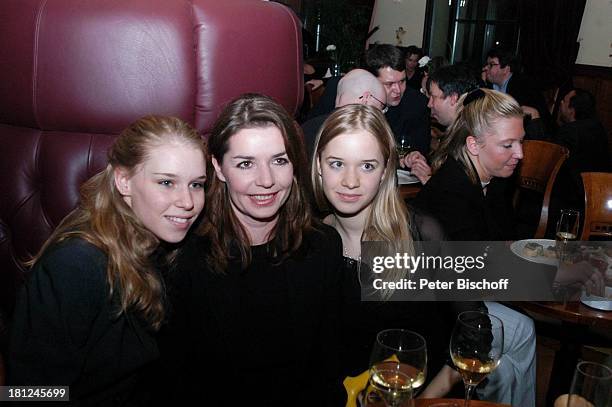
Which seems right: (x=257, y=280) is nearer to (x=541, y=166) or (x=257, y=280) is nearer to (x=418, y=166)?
(x=418, y=166)

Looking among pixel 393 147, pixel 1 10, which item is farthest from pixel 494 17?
pixel 1 10

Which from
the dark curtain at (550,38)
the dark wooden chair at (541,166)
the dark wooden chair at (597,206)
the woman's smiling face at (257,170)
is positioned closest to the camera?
the woman's smiling face at (257,170)

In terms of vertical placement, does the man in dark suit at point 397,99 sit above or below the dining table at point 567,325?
above

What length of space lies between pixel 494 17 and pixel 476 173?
6002 mm

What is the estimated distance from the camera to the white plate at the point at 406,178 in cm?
311

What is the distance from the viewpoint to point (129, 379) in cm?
153

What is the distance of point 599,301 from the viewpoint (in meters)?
1.92

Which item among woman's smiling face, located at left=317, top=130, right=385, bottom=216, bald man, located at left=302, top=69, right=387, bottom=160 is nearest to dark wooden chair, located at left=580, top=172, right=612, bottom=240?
bald man, located at left=302, top=69, right=387, bottom=160

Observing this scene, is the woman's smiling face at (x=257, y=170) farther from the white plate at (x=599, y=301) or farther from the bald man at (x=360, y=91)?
the white plate at (x=599, y=301)

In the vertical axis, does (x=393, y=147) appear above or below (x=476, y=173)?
above

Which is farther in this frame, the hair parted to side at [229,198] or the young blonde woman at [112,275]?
the hair parted to side at [229,198]

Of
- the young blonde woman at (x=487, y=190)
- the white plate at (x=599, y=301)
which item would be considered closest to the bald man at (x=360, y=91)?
the young blonde woman at (x=487, y=190)

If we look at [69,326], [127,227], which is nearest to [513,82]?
[127,227]

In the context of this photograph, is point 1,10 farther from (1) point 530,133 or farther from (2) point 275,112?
(1) point 530,133
